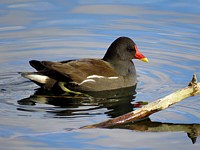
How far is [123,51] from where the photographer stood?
1414cm

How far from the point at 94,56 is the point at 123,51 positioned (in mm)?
940

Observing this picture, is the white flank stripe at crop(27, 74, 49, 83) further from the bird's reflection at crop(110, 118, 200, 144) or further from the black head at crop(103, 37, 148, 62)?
the bird's reflection at crop(110, 118, 200, 144)

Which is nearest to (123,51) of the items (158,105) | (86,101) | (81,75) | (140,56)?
(140,56)

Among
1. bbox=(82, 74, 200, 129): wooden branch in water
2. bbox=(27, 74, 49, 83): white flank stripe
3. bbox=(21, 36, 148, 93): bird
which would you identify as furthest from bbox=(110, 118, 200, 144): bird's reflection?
bbox=(27, 74, 49, 83): white flank stripe

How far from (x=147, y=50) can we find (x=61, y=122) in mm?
4387

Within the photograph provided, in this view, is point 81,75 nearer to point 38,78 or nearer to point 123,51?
point 38,78

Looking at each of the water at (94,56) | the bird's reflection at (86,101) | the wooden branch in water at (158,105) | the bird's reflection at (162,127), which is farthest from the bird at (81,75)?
the wooden branch in water at (158,105)

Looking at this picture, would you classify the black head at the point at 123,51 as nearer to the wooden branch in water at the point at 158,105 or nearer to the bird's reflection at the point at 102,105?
the bird's reflection at the point at 102,105

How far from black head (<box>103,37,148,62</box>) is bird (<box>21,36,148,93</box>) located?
223 mm

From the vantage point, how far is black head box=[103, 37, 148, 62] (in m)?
14.0

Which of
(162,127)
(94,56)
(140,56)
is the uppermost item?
(140,56)

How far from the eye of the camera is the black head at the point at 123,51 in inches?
551

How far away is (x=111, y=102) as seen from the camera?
1262 cm

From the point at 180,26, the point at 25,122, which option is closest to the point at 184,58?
the point at 180,26
